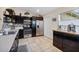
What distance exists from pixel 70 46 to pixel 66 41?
0.79 feet

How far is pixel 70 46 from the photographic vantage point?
114 inches

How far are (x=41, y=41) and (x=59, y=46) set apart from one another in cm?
82

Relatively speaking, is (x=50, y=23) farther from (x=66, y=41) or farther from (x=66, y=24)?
(x=66, y=41)

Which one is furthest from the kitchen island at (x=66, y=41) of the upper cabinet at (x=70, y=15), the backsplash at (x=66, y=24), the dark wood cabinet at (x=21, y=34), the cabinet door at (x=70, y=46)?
the dark wood cabinet at (x=21, y=34)

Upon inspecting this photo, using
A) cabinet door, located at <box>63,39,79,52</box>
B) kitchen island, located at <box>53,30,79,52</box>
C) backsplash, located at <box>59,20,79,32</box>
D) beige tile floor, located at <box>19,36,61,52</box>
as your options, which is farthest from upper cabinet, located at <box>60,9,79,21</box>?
beige tile floor, located at <box>19,36,61,52</box>

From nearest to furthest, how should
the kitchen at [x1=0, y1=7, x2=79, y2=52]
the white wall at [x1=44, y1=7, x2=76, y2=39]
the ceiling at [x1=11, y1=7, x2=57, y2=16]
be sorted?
the ceiling at [x1=11, y1=7, x2=57, y2=16], the kitchen at [x1=0, y1=7, x2=79, y2=52], the white wall at [x1=44, y1=7, x2=76, y2=39]

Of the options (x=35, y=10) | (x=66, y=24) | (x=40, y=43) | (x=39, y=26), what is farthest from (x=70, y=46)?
(x=35, y=10)

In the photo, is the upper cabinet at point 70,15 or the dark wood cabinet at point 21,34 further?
the dark wood cabinet at point 21,34

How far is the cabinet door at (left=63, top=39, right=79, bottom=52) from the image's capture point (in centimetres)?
271

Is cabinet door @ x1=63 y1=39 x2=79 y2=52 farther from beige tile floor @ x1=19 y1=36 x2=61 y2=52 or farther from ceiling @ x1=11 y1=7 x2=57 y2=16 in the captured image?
ceiling @ x1=11 y1=7 x2=57 y2=16

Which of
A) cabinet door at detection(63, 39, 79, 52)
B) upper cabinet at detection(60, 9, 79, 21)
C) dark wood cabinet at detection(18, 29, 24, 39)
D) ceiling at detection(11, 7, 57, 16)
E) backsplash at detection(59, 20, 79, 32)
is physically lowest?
cabinet door at detection(63, 39, 79, 52)

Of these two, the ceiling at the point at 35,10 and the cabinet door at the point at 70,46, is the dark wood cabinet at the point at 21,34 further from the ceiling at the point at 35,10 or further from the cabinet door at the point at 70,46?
the cabinet door at the point at 70,46

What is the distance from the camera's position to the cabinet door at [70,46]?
8.89 feet
